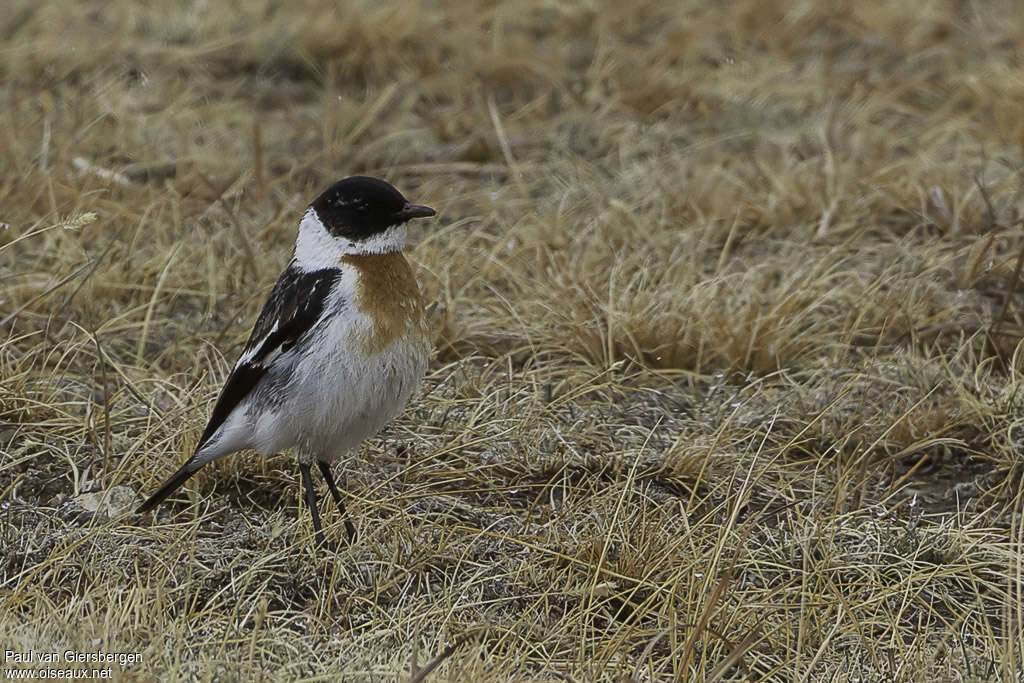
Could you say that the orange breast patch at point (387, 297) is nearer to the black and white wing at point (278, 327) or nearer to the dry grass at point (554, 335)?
the black and white wing at point (278, 327)

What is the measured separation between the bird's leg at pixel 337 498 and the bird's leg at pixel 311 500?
64 mm

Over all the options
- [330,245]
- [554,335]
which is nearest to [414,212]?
[330,245]

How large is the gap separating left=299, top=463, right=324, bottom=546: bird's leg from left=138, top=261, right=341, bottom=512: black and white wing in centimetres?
28

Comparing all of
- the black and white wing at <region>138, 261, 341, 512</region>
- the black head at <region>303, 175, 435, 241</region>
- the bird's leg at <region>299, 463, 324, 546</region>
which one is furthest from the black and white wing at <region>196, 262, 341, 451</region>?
the bird's leg at <region>299, 463, 324, 546</region>

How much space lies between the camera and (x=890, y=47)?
9070mm

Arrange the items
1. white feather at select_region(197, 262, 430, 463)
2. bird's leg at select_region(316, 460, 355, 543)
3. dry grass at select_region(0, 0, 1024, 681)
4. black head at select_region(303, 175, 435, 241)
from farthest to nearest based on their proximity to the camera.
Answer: black head at select_region(303, 175, 435, 241), bird's leg at select_region(316, 460, 355, 543), white feather at select_region(197, 262, 430, 463), dry grass at select_region(0, 0, 1024, 681)

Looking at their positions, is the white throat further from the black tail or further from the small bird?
the black tail

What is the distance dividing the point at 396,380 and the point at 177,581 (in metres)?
0.84

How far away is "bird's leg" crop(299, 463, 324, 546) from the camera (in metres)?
4.34

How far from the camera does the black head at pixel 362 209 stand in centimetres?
451

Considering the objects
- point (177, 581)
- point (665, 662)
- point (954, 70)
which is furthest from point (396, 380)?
point (954, 70)

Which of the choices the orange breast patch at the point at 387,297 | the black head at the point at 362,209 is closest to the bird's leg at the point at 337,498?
the orange breast patch at the point at 387,297

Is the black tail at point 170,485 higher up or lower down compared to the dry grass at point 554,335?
higher up

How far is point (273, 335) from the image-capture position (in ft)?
14.4
